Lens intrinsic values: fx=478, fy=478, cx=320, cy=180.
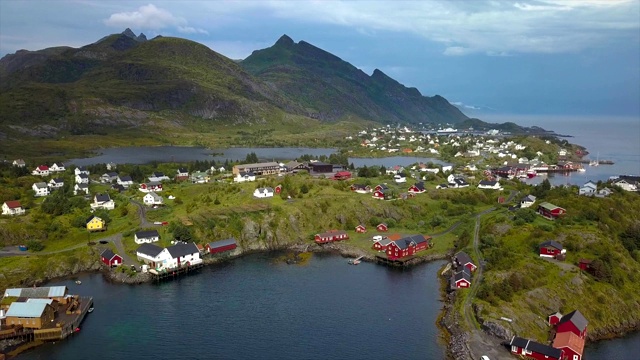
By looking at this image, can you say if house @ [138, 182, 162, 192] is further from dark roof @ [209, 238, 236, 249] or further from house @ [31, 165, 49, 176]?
house @ [31, 165, 49, 176]

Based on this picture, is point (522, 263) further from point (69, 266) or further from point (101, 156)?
point (101, 156)

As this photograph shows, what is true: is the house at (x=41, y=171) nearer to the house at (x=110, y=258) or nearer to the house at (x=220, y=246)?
the house at (x=110, y=258)

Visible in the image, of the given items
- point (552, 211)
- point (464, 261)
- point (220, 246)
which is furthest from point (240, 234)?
point (552, 211)

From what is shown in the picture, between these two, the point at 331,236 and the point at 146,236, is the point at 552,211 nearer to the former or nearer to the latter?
the point at 331,236

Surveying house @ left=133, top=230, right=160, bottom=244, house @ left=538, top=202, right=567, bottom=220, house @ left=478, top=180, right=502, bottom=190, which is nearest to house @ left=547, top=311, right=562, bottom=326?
house @ left=538, top=202, right=567, bottom=220

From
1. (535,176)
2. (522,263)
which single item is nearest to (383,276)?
(522,263)

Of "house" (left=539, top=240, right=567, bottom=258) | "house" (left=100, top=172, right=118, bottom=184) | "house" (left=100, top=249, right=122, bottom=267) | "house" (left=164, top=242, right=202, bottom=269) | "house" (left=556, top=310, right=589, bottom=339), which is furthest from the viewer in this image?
"house" (left=100, top=172, right=118, bottom=184)

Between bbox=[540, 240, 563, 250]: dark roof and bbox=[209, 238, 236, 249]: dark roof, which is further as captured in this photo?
bbox=[209, 238, 236, 249]: dark roof

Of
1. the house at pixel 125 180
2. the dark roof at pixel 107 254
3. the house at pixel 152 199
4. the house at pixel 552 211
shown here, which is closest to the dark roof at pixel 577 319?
the house at pixel 552 211
